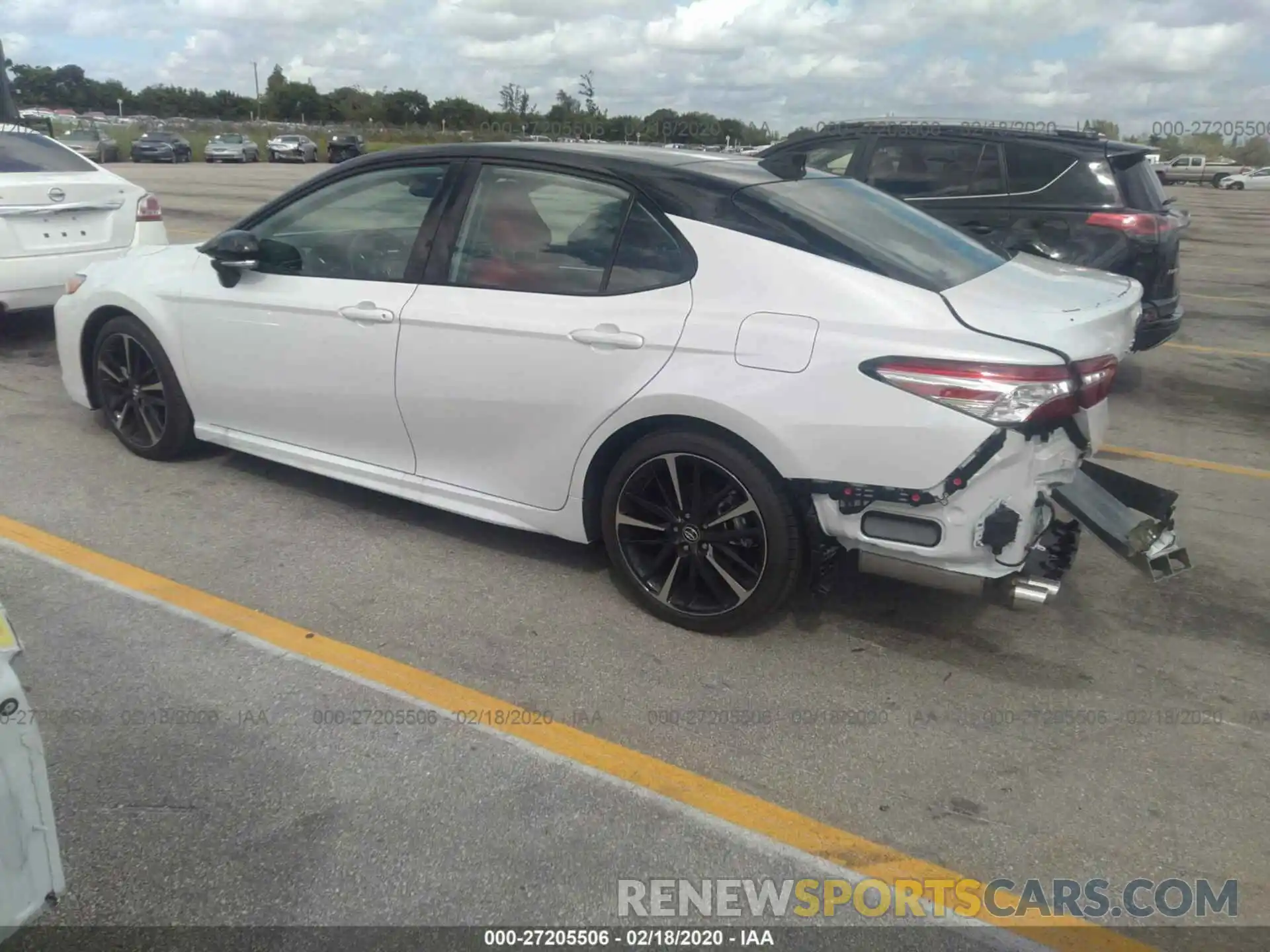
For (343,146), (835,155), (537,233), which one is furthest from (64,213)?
(343,146)

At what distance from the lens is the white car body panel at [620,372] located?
10.3 ft

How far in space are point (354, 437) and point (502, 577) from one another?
2.90ft

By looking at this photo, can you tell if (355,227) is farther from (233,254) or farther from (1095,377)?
(1095,377)

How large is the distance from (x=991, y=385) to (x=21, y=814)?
2603 mm

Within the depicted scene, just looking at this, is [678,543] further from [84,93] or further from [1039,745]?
[84,93]

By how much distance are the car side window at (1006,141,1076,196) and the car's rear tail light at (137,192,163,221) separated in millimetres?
6270

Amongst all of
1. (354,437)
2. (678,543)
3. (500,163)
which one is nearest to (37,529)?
(354,437)

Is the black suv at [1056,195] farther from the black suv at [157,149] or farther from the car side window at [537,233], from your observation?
the black suv at [157,149]

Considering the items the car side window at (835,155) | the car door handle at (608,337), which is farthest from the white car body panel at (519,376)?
the car side window at (835,155)

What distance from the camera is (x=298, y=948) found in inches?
91.2

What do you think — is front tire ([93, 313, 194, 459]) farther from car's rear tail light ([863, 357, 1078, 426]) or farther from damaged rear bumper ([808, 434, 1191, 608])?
car's rear tail light ([863, 357, 1078, 426])

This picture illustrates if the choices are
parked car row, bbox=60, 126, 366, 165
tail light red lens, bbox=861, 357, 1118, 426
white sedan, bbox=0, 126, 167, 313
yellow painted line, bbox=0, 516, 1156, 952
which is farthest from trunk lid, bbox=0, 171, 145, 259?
parked car row, bbox=60, 126, 366, 165

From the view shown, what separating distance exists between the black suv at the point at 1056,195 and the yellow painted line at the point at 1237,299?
17.2 ft

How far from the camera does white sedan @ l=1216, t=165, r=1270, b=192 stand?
4878 centimetres
